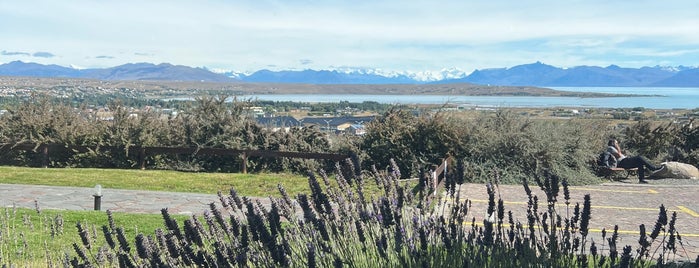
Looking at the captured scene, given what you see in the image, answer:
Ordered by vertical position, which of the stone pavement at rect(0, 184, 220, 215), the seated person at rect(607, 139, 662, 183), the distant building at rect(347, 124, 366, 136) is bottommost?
the stone pavement at rect(0, 184, 220, 215)

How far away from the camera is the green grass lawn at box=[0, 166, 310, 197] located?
12.5 metres

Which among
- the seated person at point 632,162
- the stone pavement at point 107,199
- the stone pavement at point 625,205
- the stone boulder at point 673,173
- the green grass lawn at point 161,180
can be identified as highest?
the seated person at point 632,162

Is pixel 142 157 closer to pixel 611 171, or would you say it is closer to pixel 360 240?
pixel 611 171

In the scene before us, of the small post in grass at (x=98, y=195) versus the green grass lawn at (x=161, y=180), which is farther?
the green grass lawn at (x=161, y=180)

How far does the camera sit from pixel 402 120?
1550cm

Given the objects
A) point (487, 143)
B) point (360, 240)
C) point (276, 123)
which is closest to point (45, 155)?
point (276, 123)

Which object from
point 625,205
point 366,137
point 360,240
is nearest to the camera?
point 360,240

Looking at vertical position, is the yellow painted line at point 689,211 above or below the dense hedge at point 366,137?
below

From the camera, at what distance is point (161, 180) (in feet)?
45.1

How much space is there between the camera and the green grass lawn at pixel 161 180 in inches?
493

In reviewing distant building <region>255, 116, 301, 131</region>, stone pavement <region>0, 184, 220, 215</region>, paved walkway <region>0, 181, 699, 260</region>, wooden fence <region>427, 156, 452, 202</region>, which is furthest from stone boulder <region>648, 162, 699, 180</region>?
stone pavement <region>0, 184, 220, 215</region>

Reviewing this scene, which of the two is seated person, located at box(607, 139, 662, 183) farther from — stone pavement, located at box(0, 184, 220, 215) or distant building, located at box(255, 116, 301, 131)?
stone pavement, located at box(0, 184, 220, 215)

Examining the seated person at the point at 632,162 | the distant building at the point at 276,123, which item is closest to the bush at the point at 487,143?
the seated person at the point at 632,162

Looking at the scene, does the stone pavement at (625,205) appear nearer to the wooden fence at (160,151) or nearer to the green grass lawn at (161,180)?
the green grass lawn at (161,180)
